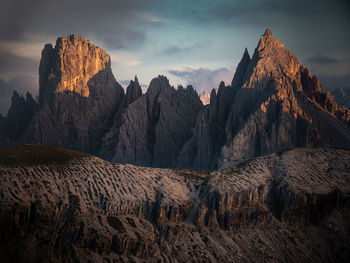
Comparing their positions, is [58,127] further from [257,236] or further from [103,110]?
[257,236]

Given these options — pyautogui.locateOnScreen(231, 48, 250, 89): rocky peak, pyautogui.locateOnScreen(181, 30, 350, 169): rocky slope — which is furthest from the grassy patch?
pyautogui.locateOnScreen(231, 48, 250, 89): rocky peak

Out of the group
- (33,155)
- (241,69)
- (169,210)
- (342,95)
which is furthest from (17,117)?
(342,95)

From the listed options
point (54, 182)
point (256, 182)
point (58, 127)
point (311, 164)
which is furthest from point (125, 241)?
point (58, 127)

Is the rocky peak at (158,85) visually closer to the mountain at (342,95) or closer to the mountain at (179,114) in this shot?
the mountain at (179,114)

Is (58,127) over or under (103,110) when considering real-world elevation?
under

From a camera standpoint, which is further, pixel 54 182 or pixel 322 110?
pixel 322 110

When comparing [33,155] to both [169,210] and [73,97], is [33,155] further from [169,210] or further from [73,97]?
[73,97]

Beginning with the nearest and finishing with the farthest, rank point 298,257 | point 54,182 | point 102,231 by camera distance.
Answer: point 102,231 < point 54,182 < point 298,257
